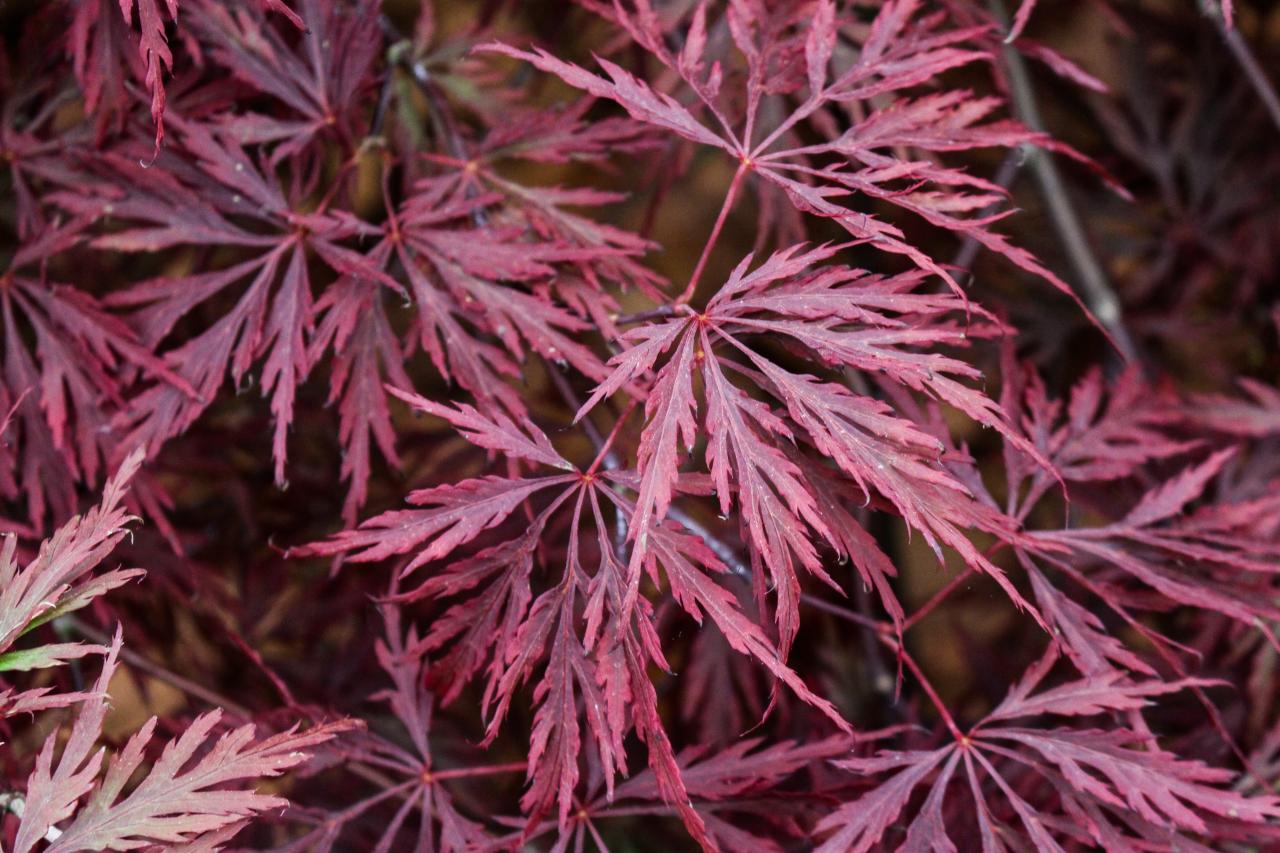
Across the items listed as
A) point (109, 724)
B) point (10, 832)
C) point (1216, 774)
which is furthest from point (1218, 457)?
point (109, 724)

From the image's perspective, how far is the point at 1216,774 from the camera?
64cm

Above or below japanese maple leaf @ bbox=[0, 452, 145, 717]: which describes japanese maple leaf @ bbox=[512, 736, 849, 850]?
below

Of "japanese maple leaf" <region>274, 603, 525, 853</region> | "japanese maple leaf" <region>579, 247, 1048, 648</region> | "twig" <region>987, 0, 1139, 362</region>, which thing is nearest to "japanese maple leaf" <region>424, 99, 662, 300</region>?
"japanese maple leaf" <region>579, 247, 1048, 648</region>

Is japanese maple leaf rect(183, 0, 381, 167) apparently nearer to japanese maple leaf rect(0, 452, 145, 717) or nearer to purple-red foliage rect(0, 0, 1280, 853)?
purple-red foliage rect(0, 0, 1280, 853)

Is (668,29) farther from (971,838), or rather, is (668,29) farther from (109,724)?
(109,724)

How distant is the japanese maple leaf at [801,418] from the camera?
0.55 meters

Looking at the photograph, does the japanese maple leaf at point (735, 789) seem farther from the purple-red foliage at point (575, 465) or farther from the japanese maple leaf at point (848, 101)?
the japanese maple leaf at point (848, 101)

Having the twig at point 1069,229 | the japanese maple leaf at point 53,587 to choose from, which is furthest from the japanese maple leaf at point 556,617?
the twig at point 1069,229

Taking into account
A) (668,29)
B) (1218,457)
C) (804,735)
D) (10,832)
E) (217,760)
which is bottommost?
(804,735)

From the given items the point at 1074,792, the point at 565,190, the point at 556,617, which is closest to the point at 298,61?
the point at 565,190

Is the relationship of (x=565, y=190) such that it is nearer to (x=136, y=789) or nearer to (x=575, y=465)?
(x=575, y=465)

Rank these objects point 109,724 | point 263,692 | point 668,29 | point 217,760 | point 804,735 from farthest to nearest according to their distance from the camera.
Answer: point 109,724 < point 263,692 < point 804,735 < point 668,29 < point 217,760

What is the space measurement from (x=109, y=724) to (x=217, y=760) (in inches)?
35.5

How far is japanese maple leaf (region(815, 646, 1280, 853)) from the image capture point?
2.08ft
